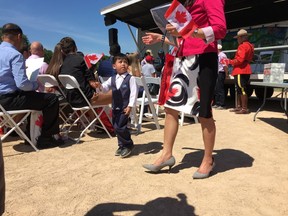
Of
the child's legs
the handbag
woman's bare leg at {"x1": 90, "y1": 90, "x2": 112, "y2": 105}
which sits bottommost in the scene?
the child's legs

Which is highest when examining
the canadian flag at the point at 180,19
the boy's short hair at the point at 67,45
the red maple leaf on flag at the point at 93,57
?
the canadian flag at the point at 180,19

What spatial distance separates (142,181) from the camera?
8.73ft

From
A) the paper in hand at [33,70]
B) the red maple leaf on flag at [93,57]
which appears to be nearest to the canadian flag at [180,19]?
the red maple leaf on flag at [93,57]

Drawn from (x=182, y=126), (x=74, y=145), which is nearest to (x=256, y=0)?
(x=182, y=126)

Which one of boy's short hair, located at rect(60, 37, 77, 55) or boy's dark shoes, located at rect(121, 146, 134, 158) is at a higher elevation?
boy's short hair, located at rect(60, 37, 77, 55)

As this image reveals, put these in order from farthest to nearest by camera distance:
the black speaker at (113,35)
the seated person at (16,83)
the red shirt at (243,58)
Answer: the black speaker at (113,35) < the red shirt at (243,58) < the seated person at (16,83)

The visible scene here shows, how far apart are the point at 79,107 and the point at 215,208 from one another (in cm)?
252

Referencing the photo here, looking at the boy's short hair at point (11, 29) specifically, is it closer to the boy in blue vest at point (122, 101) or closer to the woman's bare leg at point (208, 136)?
the boy in blue vest at point (122, 101)

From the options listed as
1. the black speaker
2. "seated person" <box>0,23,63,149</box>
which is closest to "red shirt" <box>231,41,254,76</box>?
"seated person" <box>0,23,63,149</box>

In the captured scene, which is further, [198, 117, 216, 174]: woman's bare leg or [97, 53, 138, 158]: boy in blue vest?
[97, 53, 138, 158]: boy in blue vest

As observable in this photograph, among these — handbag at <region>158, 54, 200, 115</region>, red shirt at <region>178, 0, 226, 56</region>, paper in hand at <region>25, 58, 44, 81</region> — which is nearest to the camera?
red shirt at <region>178, 0, 226, 56</region>

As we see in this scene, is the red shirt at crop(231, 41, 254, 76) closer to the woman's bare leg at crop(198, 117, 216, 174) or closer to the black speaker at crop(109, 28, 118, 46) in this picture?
the woman's bare leg at crop(198, 117, 216, 174)

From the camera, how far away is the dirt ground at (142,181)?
7.09 ft

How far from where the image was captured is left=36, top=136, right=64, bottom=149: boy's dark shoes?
3.84 m
